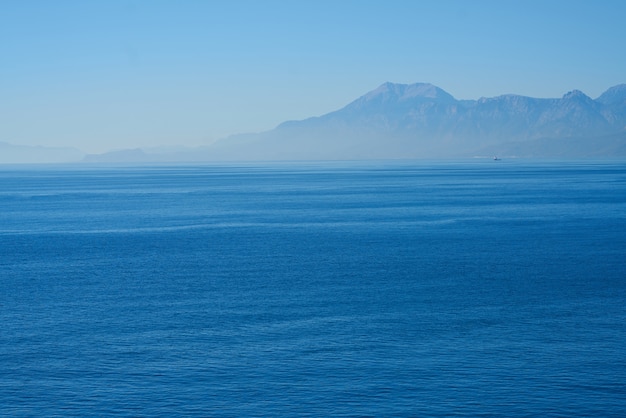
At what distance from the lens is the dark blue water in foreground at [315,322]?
33.8 m

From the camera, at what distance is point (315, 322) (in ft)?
144

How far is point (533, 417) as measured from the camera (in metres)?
31.8

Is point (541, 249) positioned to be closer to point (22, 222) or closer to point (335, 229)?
point (335, 229)

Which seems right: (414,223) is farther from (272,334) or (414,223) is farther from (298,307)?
(272,334)

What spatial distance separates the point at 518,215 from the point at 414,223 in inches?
665

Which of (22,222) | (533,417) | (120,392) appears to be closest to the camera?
(533,417)

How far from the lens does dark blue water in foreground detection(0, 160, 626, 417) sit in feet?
111

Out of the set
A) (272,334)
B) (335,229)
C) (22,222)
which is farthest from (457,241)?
(22,222)

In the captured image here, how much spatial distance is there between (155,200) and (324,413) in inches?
4440

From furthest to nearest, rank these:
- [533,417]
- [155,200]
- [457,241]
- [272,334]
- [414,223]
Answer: [155,200], [414,223], [457,241], [272,334], [533,417]

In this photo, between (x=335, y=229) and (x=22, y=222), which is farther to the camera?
(x=22, y=222)

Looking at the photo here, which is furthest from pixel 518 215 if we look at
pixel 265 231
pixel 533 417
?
pixel 533 417

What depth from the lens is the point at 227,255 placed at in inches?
2697

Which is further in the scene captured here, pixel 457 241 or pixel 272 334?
pixel 457 241
